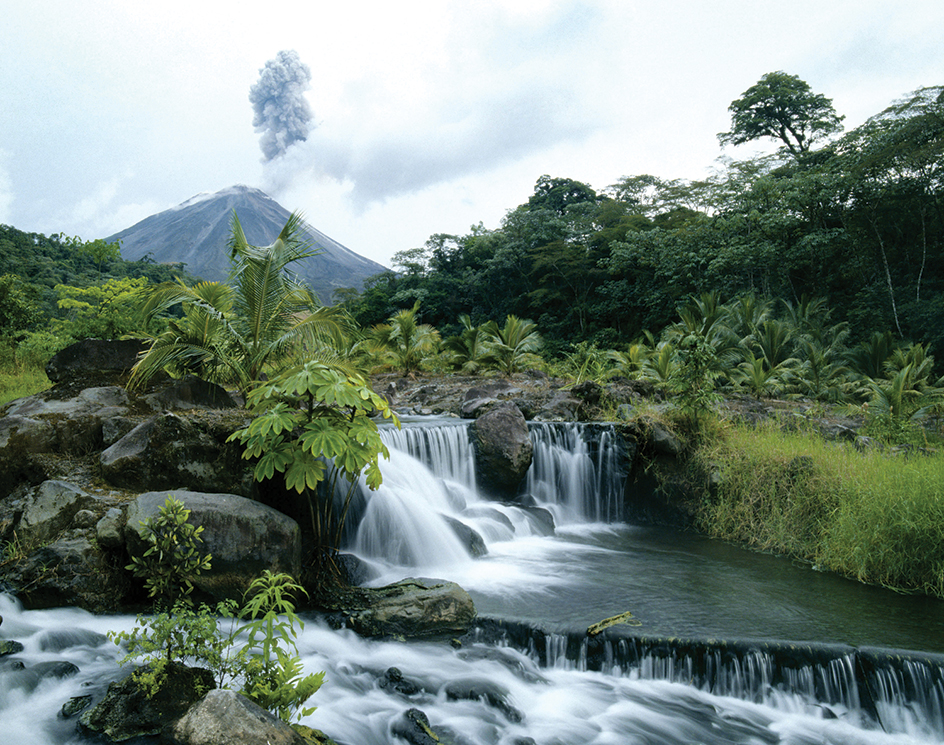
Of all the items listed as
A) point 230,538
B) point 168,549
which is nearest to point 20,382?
point 230,538

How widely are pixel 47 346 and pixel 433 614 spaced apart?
453 inches

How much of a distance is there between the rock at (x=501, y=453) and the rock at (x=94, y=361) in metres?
5.17

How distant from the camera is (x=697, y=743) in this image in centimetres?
381

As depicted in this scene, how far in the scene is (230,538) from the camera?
4695 mm

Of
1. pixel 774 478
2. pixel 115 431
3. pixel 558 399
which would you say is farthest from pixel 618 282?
pixel 115 431

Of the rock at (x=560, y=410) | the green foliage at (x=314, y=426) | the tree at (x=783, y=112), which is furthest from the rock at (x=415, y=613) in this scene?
the tree at (x=783, y=112)

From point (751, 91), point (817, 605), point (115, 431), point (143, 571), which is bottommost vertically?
point (817, 605)

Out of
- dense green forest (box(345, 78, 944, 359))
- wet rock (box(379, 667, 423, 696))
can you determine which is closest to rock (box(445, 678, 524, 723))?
wet rock (box(379, 667, 423, 696))

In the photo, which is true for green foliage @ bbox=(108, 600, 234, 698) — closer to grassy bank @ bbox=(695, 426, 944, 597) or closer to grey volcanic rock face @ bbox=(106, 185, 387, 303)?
grassy bank @ bbox=(695, 426, 944, 597)

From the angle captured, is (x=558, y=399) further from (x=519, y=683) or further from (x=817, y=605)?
(x=519, y=683)

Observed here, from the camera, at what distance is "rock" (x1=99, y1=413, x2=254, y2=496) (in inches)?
221

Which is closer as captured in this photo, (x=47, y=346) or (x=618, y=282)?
(x=47, y=346)

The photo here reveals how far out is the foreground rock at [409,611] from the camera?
4.75 meters

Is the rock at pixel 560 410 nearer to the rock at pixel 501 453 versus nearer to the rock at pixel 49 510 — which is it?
the rock at pixel 501 453
